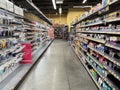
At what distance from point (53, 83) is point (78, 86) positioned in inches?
28.3

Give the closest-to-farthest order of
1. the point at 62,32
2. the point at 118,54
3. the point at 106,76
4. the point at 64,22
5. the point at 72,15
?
the point at 118,54, the point at 106,76, the point at 72,15, the point at 62,32, the point at 64,22

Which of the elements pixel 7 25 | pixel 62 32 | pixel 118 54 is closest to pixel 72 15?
pixel 62 32

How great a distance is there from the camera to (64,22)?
27.4m

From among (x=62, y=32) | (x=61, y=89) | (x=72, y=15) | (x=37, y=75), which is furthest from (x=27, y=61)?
(x=62, y=32)

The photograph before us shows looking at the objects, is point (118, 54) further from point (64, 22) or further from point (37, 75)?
point (64, 22)

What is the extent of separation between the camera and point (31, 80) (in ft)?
14.5

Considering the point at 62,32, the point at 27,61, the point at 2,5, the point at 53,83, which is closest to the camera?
the point at 2,5

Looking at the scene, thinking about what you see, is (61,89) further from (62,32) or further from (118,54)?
(62,32)

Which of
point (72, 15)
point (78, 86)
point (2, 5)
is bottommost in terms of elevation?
point (78, 86)

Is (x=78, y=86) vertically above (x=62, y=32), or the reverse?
(x=62, y=32)

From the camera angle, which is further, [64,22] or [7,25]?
[64,22]

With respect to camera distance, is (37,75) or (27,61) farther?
(27,61)

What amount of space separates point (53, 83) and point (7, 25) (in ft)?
6.97

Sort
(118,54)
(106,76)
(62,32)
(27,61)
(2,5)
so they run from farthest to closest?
(62,32)
(27,61)
(2,5)
(106,76)
(118,54)
